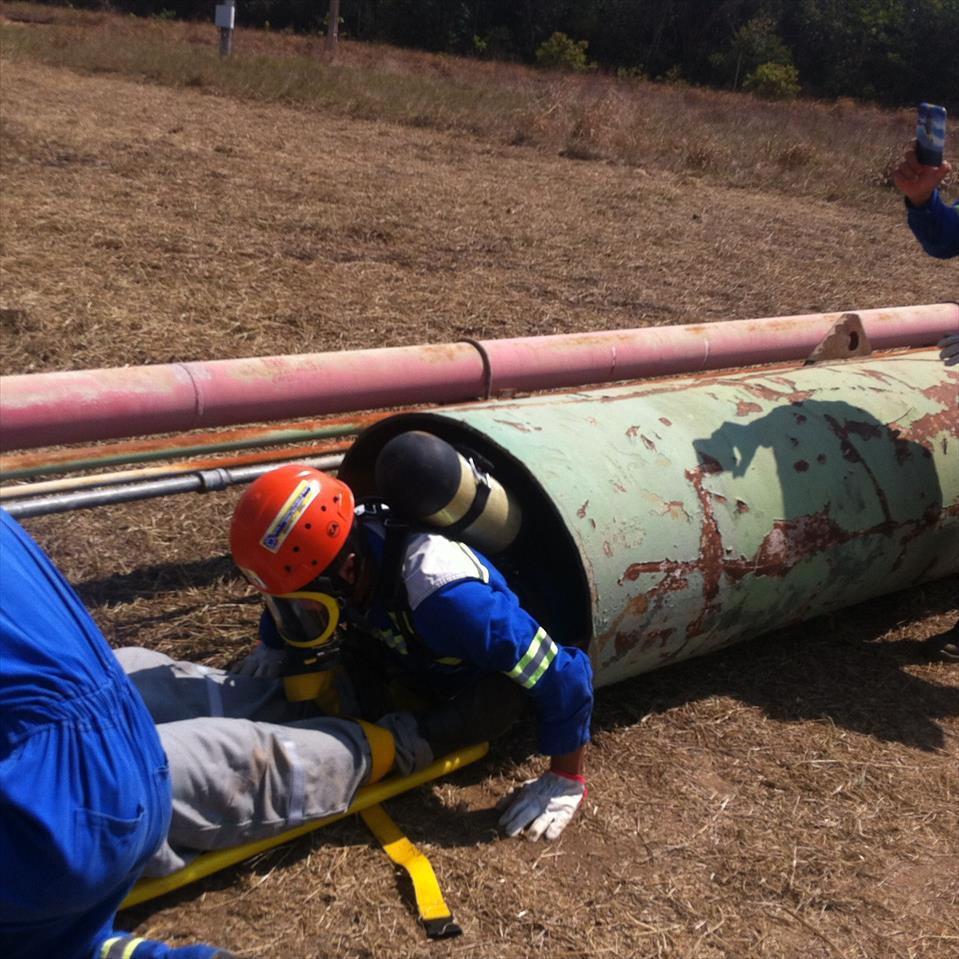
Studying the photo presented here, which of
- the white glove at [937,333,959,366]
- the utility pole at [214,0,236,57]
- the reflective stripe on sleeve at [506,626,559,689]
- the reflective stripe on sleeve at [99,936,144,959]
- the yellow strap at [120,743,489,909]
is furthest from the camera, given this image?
the utility pole at [214,0,236,57]

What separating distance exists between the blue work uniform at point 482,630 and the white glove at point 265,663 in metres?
0.44

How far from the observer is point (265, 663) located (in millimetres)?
3533

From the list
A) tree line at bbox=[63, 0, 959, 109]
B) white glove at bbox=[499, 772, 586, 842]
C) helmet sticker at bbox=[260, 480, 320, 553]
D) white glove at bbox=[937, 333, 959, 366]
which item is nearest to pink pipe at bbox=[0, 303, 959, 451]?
helmet sticker at bbox=[260, 480, 320, 553]

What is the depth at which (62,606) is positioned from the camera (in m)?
2.15

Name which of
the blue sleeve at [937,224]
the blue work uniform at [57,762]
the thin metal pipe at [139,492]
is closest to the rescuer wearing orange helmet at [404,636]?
the blue work uniform at [57,762]

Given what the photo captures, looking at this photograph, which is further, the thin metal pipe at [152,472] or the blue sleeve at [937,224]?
the blue sleeve at [937,224]

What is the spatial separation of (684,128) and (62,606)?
16.5 meters

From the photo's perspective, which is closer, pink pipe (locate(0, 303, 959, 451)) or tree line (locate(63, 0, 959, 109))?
pink pipe (locate(0, 303, 959, 451))

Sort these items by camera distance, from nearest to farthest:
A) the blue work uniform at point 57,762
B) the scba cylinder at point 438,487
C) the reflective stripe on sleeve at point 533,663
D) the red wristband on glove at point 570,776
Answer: the blue work uniform at point 57,762
the reflective stripe on sleeve at point 533,663
the scba cylinder at point 438,487
the red wristband on glove at point 570,776

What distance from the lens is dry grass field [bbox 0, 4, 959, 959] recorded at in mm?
2949

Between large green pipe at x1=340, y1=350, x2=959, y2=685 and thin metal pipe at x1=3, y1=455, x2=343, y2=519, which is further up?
large green pipe at x1=340, y1=350, x2=959, y2=685

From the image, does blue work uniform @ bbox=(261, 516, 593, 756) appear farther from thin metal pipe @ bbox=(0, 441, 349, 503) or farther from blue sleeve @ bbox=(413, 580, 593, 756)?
thin metal pipe @ bbox=(0, 441, 349, 503)

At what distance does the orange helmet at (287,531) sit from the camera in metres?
2.90

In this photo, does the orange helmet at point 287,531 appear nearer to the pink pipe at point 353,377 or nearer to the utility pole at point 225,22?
the pink pipe at point 353,377
